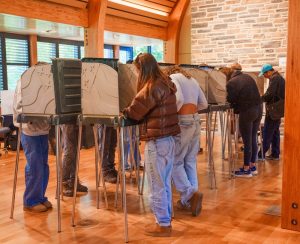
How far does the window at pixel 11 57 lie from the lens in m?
9.24

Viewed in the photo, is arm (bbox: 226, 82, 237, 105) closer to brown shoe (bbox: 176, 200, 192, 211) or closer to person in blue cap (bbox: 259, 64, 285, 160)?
person in blue cap (bbox: 259, 64, 285, 160)

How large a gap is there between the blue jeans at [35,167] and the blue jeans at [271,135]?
343cm

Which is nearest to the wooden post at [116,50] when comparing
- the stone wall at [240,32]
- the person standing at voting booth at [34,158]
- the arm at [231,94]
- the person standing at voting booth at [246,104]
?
the stone wall at [240,32]

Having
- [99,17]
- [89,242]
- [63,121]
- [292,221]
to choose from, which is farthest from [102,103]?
[99,17]

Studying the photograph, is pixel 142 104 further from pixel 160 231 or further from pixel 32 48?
pixel 32 48

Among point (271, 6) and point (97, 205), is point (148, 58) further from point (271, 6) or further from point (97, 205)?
point (271, 6)

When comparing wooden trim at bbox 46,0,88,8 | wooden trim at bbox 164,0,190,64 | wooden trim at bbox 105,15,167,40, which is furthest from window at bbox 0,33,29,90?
wooden trim at bbox 164,0,190,64

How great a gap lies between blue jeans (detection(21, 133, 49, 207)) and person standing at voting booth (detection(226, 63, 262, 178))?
7.81 feet

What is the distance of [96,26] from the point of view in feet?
23.7

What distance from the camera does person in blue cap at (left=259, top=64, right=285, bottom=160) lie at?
5.54m

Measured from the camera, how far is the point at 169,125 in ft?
9.84

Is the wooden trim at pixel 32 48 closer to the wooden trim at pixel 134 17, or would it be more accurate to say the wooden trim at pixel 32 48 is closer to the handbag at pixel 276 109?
the wooden trim at pixel 134 17

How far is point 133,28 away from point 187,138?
5679mm

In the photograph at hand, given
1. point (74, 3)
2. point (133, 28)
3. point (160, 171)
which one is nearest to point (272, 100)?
point (160, 171)
